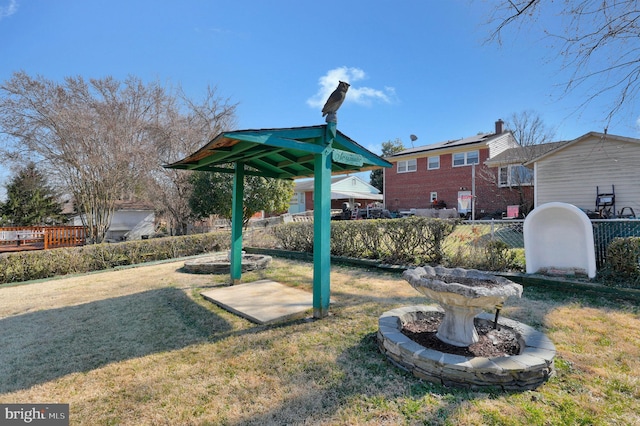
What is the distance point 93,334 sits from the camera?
3783 mm

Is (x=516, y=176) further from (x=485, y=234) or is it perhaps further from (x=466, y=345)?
(x=466, y=345)

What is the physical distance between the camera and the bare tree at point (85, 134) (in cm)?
1071

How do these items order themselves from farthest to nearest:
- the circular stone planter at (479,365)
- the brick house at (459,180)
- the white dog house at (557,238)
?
the brick house at (459,180) < the white dog house at (557,238) < the circular stone planter at (479,365)

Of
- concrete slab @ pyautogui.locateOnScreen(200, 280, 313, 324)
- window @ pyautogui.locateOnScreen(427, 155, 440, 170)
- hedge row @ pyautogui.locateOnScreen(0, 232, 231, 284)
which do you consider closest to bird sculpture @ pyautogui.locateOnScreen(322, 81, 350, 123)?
concrete slab @ pyautogui.locateOnScreen(200, 280, 313, 324)

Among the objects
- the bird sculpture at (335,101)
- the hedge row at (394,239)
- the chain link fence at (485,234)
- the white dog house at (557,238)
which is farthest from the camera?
the hedge row at (394,239)

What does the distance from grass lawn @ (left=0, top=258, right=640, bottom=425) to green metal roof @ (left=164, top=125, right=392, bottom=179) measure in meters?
2.36

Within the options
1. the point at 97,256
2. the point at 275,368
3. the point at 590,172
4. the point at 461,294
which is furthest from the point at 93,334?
the point at 590,172

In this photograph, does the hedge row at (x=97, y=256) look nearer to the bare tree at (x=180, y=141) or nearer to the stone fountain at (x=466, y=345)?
the bare tree at (x=180, y=141)

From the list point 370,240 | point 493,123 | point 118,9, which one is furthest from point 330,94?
point 493,123

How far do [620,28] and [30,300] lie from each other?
9785mm

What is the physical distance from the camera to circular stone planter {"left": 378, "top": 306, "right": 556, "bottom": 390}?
240 cm

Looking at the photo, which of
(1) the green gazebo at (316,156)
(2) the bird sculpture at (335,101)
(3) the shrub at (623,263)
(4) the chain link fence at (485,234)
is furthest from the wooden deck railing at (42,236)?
(3) the shrub at (623,263)

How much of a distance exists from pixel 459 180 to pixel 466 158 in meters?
1.64

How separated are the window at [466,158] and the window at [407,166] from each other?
299 centimetres
